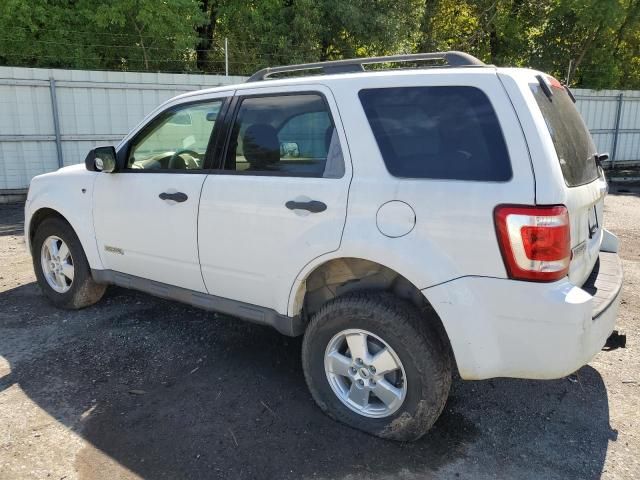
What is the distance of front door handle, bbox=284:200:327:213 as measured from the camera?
303cm

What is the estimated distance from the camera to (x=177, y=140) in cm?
405

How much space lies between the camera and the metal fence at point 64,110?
10141 mm

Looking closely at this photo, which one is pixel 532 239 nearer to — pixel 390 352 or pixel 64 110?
pixel 390 352

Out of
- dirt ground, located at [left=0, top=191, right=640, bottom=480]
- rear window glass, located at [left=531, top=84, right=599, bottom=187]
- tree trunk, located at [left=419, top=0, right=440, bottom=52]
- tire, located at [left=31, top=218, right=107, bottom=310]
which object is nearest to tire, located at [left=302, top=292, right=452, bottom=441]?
dirt ground, located at [left=0, top=191, right=640, bottom=480]

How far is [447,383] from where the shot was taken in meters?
2.88

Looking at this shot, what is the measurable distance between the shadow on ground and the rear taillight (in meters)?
1.09

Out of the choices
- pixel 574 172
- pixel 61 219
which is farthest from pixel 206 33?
pixel 574 172

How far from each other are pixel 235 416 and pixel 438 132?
6.64 feet

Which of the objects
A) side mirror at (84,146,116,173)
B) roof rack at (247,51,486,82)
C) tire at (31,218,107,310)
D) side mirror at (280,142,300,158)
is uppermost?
roof rack at (247,51,486,82)

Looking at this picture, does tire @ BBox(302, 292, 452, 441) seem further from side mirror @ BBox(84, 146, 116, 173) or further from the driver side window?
side mirror @ BBox(84, 146, 116, 173)

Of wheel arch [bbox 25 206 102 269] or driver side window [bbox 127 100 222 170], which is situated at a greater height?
driver side window [bbox 127 100 222 170]

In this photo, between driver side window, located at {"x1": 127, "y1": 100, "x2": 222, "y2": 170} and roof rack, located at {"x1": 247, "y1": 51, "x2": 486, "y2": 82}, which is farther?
driver side window, located at {"x1": 127, "y1": 100, "x2": 222, "y2": 170}

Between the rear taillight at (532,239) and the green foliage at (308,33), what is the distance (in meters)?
13.6

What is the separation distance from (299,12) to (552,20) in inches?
372
